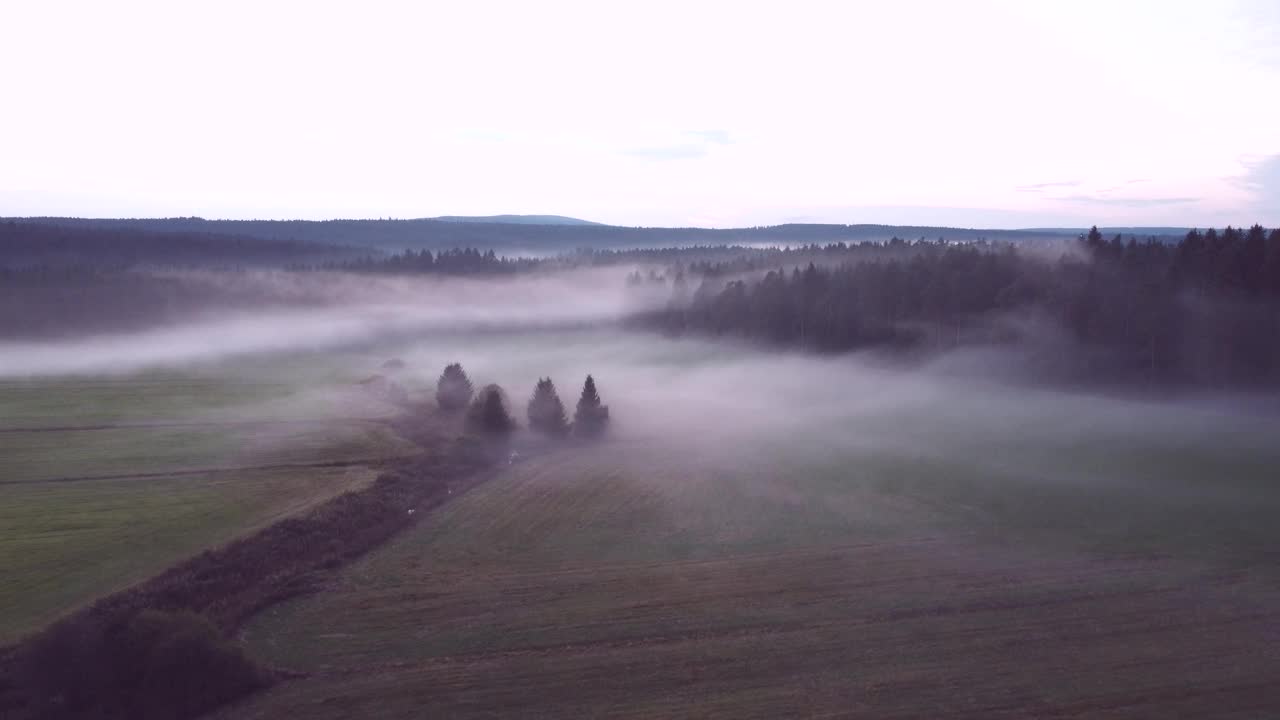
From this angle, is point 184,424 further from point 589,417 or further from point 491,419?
point 589,417

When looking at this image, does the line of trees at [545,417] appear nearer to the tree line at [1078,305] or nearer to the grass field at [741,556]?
the grass field at [741,556]

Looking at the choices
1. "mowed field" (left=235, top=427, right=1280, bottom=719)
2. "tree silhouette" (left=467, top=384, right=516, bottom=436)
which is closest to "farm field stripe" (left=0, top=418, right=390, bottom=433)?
"tree silhouette" (left=467, top=384, right=516, bottom=436)

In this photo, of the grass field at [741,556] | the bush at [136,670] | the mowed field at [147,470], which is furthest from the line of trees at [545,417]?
the bush at [136,670]

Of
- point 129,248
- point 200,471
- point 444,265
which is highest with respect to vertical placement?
point 129,248

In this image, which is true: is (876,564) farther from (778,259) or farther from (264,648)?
(778,259)

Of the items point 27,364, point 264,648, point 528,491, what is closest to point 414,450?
point 528,491

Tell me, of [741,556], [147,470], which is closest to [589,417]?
[147,470]
